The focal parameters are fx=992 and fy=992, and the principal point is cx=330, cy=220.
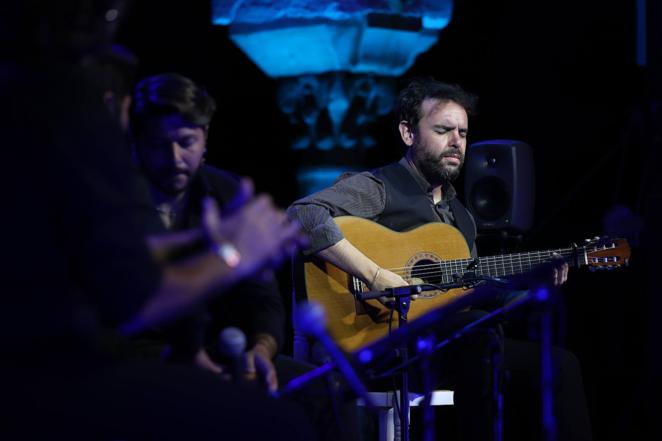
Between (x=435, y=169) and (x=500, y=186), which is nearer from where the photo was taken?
(x=435, y=169)

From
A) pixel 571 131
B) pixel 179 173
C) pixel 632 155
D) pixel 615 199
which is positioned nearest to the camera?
pixel 179 173

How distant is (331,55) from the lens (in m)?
7.66

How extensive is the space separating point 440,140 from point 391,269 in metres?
0.72

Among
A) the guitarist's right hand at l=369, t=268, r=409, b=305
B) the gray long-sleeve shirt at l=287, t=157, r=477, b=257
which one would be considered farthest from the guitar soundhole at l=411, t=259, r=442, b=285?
the gray long-sleeve shirt at l=287, t=157, r=477, b=257

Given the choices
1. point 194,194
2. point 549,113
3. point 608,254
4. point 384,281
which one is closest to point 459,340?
point 384,281

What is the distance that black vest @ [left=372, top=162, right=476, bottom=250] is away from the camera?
471 centimetres

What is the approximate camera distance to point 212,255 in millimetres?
2023

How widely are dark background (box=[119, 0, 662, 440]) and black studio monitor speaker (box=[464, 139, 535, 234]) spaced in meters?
1.25

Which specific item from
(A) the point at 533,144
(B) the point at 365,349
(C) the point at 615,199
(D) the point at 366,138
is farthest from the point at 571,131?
(B) the point at 365,349

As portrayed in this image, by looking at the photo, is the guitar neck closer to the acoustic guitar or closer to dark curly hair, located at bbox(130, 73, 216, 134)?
the acoustic guitar

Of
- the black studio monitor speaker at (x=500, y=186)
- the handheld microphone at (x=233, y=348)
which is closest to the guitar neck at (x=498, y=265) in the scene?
the black studio monitor speaker at (x=500, y=186)

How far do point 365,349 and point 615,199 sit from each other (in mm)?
4539

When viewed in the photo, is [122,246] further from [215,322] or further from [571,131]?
[571,131]

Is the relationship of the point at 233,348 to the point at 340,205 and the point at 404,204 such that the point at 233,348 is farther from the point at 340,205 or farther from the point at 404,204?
the point at 404,204
